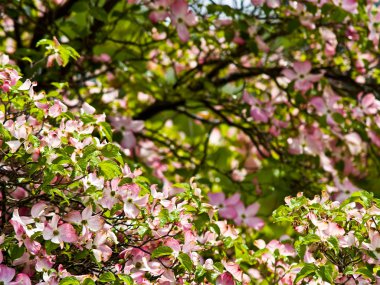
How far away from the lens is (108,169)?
1428 millimetres

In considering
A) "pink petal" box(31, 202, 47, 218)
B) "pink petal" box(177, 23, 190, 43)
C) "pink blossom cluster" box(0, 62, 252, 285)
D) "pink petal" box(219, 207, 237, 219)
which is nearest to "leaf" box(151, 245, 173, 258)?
"pink blossom cluster" box(0, 62, 252, 285)

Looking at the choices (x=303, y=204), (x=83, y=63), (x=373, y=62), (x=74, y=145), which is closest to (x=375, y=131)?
(x=373, y=62)

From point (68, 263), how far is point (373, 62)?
1836mm

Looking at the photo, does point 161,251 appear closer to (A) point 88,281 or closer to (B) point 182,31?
(A) point 88,281

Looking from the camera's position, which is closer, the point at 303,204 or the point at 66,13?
the point at 303,204

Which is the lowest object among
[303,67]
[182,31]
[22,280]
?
[303,67]

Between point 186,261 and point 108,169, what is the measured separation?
22cm

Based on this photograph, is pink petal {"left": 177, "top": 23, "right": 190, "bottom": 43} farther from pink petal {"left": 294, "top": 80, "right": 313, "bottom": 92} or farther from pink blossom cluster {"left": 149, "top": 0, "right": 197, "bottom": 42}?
pink petal {"left": 294, "top": 80, "right": 313, "bottom": 92}

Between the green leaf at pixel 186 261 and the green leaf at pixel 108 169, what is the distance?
196mm

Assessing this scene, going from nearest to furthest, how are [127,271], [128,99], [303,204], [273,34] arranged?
[127,271] < [303,204] < [273,34] < [128,99]

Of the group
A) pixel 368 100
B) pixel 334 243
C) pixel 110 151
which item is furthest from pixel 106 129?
pixel 368 100

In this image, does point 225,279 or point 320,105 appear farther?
point 320,105

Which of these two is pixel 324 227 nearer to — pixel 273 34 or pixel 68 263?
pixel 68 263

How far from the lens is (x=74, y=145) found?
4.99 ft
